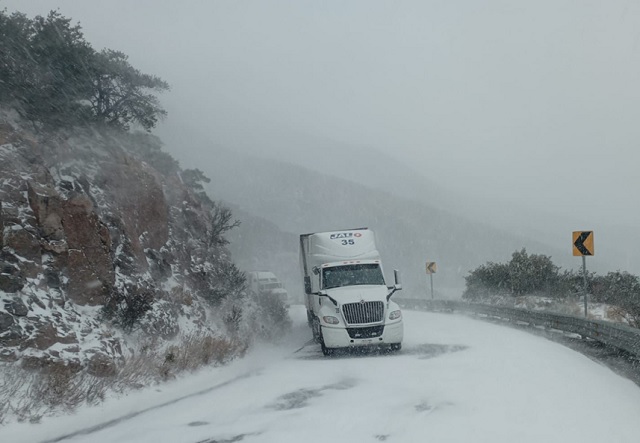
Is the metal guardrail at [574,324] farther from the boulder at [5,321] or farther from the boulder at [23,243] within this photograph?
the boulder at [23,243]

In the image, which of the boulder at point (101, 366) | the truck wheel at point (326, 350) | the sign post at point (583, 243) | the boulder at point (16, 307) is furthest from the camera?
the sign post at point (583, 243)

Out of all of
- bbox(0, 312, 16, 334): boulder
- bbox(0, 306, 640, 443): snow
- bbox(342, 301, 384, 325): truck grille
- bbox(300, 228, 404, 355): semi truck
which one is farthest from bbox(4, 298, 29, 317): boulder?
bbox(342, 301, 384, 325): truck grille

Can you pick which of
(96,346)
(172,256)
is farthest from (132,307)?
(172,256)

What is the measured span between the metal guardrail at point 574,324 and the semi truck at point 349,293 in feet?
17.9

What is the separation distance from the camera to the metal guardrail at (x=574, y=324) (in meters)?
13.1

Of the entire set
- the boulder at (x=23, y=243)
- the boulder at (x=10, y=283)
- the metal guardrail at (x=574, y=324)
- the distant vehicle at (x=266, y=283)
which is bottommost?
the metal guardrail at (x=574, y=324)

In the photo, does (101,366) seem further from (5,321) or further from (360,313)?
(360,313)

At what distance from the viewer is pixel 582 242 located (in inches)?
795

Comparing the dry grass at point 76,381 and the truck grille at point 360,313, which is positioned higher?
the truck grille at point 360,313

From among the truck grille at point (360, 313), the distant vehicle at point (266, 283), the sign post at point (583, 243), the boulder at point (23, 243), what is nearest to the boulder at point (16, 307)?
the boulder at point (23, 243)

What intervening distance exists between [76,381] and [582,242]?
17474mm

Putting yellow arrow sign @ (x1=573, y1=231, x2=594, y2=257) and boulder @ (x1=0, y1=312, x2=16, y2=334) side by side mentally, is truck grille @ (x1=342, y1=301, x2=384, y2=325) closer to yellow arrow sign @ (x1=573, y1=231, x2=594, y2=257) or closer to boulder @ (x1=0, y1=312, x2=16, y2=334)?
boulder @ (x1=0, y1=312, x2=16, y2=334)

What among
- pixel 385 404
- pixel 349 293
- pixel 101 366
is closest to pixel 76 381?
pixel 101 366

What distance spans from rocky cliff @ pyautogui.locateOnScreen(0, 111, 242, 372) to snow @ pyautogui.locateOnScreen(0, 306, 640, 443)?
213 centimetres
